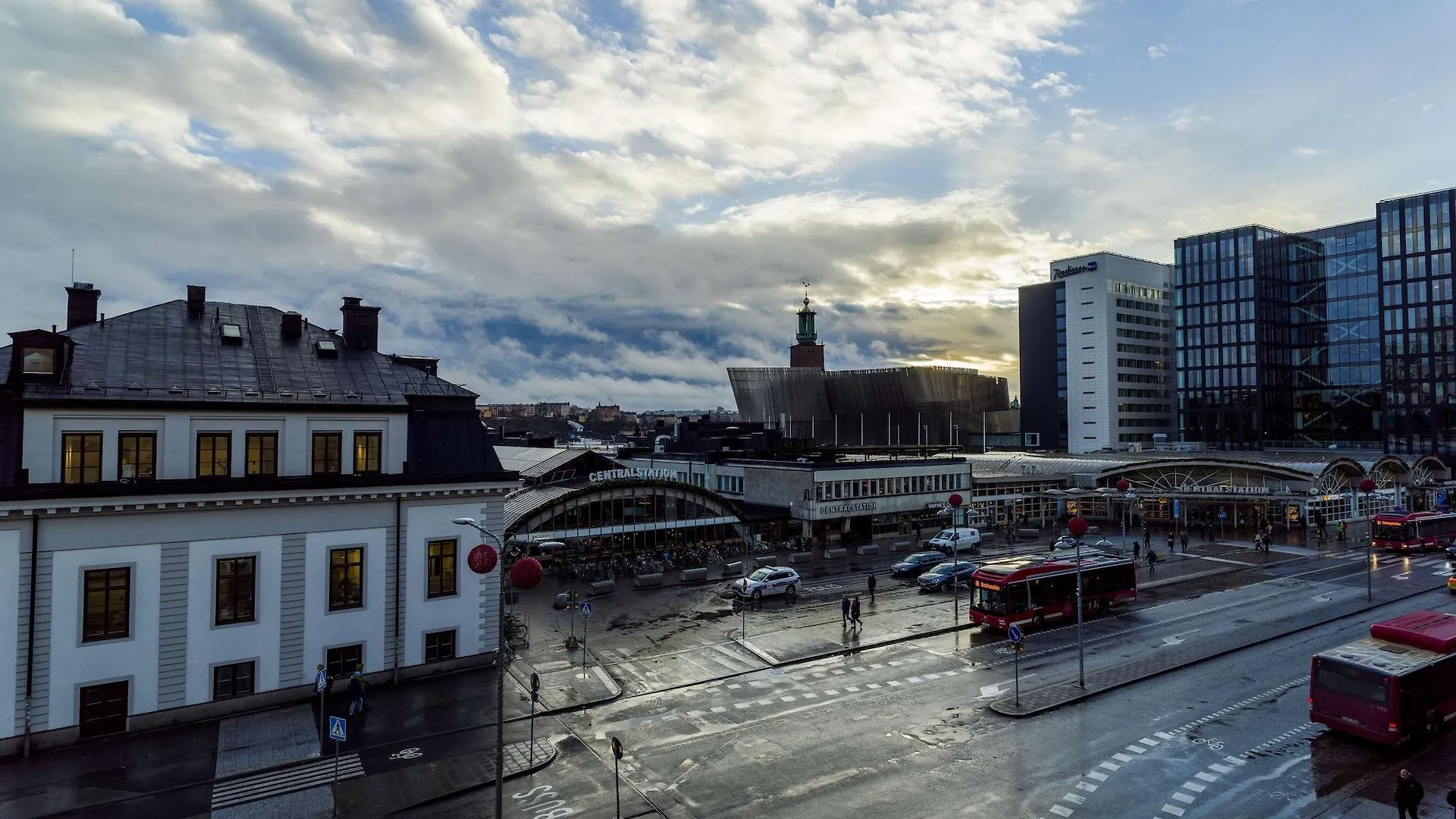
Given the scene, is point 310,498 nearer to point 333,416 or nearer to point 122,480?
point 333,416

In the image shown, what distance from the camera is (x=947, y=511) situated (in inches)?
2869

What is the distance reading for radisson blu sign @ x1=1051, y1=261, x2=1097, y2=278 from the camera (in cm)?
13275

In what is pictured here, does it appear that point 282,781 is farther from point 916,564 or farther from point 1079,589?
point 916,564

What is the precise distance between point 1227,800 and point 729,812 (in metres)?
12.8

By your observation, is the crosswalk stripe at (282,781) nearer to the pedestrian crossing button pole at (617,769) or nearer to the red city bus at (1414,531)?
the pedestrian crossing button pole at (617,769)

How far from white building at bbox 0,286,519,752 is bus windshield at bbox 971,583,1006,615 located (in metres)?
22.5

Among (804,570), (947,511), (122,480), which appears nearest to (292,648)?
(122,480)

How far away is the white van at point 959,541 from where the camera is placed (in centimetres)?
5897

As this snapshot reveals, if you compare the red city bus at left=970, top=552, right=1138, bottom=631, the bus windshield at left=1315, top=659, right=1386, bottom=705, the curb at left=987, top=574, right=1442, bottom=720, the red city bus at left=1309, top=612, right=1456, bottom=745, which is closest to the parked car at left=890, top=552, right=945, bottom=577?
the red city bus at left=970, top=552, right=1138, bottom=631

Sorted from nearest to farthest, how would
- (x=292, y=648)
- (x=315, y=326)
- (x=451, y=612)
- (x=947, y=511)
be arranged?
1. (x=292, y=648)
2. (x=451, y=612)
3. (x=315, y=326)
4. (x=947, y=511)

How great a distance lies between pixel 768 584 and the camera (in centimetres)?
4538

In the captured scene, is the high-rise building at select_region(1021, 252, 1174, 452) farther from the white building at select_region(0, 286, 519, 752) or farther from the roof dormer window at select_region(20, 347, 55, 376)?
the roof dormer window at select_region(20, 347, 55, 376)

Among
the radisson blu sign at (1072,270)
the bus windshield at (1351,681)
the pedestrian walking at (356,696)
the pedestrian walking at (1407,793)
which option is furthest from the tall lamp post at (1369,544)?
the radisson blu sign at (1072,270)

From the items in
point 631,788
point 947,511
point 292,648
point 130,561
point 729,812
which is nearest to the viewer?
point 729,812
